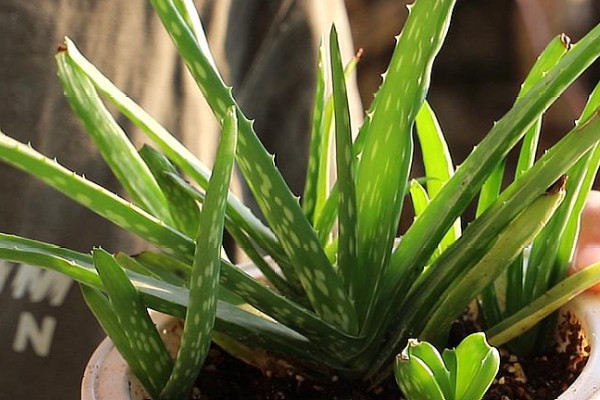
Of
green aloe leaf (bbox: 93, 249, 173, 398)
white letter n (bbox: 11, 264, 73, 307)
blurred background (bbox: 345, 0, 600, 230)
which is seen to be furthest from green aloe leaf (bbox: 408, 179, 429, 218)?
blurred background (bbox: 345, 0, 600, 230)

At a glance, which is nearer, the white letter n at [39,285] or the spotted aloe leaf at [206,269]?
the spotted aloe leaf at [206,269]

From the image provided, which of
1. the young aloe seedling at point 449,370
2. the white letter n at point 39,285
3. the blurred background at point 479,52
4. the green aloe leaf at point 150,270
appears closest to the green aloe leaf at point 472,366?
the young aloe seedling at point 449,370

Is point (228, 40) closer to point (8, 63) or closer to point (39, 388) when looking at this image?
point (8, 63)

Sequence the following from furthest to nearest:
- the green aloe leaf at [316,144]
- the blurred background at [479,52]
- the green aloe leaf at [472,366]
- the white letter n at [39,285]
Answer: the blurred background at [479,52], the white letter n at [39,285], the green aloe leaf at [316,144], the green aloe leaf at [472,366]

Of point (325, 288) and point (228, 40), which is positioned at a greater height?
point (228, 40)

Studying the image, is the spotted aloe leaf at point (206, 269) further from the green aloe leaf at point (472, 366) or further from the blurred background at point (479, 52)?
the blurred background at point (479, 52)

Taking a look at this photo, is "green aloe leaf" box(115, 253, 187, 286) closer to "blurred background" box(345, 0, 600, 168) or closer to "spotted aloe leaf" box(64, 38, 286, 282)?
"spotted aloe leaf" box(64, 38, 286, 282)

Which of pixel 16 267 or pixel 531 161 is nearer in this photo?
pixel 531 161

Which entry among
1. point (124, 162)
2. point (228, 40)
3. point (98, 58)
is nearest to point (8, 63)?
point (98, 58)

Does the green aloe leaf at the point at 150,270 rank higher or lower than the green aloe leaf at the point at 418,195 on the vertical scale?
higher
